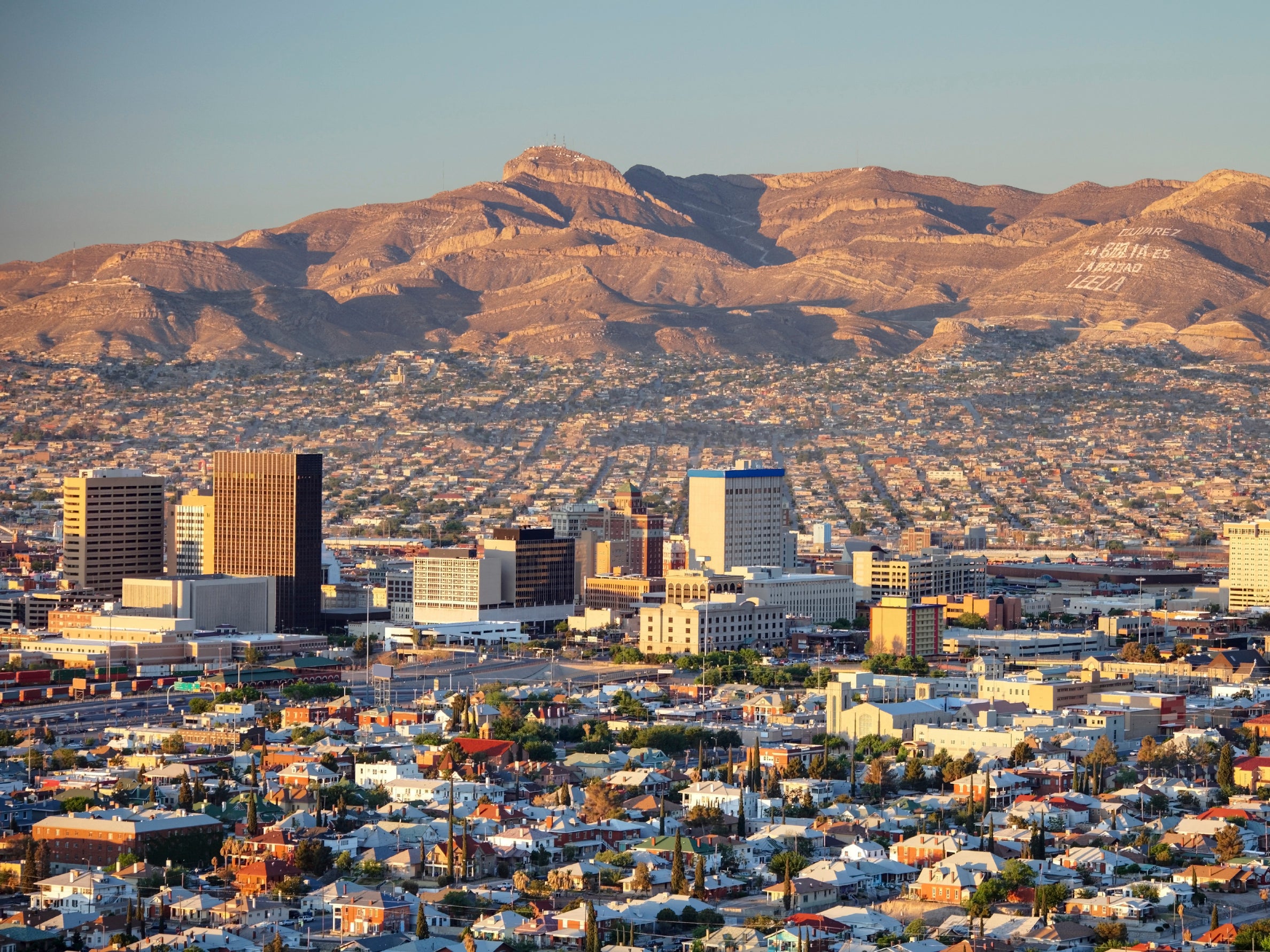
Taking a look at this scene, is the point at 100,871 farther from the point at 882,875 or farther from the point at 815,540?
the point at 815,540

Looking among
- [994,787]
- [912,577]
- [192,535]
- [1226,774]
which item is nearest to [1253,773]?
[1226,774]

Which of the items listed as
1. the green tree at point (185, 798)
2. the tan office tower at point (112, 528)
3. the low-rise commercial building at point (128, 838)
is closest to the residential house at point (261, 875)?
the low-rise commercial building at point (128, 838)

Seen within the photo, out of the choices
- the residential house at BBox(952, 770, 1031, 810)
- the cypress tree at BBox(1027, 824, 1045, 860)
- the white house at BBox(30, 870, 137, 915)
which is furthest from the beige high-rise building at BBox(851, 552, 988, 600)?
the white house at BBox(30, 870, 137, 915)

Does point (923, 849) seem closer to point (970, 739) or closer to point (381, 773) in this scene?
point (381, 773)

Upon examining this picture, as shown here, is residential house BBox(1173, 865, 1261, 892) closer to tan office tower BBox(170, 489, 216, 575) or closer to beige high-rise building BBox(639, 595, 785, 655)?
beige high-rise building BBox(639, 595, 785, 655)

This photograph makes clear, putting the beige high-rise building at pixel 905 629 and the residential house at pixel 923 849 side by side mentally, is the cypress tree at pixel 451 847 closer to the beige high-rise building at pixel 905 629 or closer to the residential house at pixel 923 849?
the residential house at pixel 923 849

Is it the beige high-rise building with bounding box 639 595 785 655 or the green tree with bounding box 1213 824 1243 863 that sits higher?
the beige high-rise building with bounding box 639 595 785 655

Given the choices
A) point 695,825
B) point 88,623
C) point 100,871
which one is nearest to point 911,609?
point 88,623

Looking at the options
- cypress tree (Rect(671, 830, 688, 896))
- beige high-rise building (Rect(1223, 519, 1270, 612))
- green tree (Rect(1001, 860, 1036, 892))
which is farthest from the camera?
beige high-rise building (Rect(1223, 519, 1270, 612))
